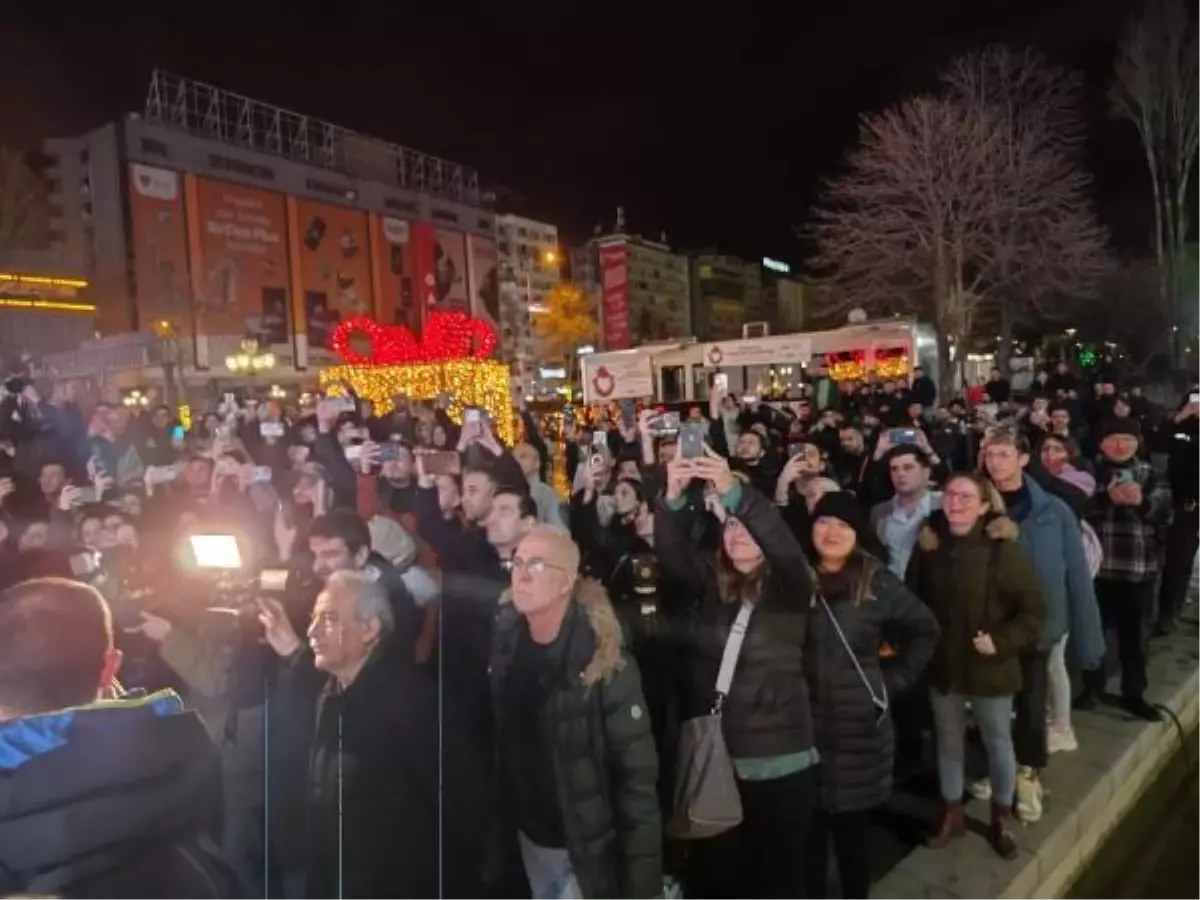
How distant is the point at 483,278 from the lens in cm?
7531

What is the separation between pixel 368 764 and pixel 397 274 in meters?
66.6

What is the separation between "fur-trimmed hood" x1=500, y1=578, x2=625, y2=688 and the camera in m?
2.71

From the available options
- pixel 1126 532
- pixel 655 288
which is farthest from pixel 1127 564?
pixel 655 288

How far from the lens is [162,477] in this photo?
725 cm

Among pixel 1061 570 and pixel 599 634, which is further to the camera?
pixel 1061 570

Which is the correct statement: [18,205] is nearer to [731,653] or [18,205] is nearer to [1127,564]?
[1127,564]

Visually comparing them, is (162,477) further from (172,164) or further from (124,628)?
(172,164)

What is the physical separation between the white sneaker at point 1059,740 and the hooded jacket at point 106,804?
15.4 ft

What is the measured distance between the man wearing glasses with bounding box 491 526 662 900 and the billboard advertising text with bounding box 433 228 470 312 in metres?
68.1

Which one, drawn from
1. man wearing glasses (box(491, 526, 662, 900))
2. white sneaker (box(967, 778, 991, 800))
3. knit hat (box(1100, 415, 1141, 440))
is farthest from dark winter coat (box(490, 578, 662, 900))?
knit hat (box(1100, 415, 1141, 440))

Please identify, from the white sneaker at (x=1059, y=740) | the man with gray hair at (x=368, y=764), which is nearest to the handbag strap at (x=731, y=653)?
the man with gray hair at (x=368, y=764)

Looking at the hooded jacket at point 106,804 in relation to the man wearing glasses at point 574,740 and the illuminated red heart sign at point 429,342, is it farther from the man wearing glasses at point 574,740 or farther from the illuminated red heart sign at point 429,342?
the illuminated red heart sign at point 429,342

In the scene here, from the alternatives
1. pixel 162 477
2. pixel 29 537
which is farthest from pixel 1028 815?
pixel 162 477

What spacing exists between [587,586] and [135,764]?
1.48 meters
